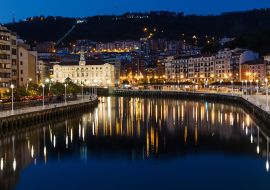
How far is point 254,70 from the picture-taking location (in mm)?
114250

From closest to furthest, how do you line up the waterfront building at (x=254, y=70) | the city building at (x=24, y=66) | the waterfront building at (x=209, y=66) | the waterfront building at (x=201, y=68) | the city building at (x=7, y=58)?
1. the city building at (x=7, y=58)
2. the city building at (x=24, y=66)
3. the waterfront building at (x=254, y=70)
4. the waterfront building at (x=209, y=66)
5. the waterfront building at (x=201, y=68)

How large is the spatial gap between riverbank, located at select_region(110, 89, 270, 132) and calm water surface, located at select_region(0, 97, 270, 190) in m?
1.58

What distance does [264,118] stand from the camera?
46.4m

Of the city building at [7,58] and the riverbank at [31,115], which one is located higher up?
the city building at [7,58]

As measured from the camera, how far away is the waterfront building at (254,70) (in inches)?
4422

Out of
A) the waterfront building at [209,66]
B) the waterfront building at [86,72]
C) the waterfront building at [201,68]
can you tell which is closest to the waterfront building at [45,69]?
the waterfront building at [86,72]

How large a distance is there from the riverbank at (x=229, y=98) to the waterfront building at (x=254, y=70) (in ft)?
49.1

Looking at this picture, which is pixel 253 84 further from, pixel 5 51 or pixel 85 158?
pixel 85 158

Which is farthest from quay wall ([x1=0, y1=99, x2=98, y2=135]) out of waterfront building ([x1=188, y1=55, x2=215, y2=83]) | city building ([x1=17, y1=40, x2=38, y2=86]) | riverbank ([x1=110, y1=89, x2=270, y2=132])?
waterfront building ([x1=188, y1=55, x2=215, y2=83])

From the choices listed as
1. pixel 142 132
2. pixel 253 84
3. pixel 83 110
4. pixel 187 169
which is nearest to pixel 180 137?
pixel 142 132

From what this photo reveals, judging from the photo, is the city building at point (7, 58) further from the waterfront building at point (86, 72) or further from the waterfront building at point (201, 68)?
the waterfront building at point (86, 72)

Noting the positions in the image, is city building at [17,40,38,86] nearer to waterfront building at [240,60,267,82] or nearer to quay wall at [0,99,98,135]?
quay wall at [0,99,98,135]

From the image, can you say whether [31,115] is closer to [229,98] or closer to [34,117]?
[34,117]

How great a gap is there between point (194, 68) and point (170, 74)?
14.1m
